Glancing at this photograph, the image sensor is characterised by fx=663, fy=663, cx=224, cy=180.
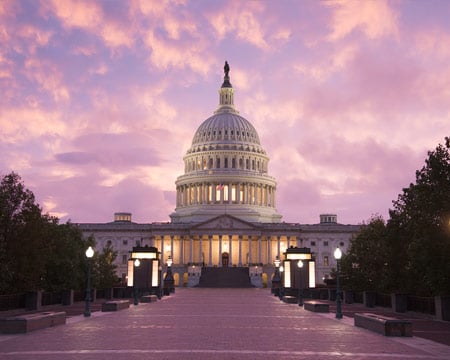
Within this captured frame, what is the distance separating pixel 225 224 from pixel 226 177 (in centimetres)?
2214

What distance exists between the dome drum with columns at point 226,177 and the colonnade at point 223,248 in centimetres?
930

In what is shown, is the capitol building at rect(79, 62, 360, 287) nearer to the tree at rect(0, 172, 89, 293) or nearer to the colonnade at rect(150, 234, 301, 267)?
the colonnade at rect(150, 234, 301, 267)

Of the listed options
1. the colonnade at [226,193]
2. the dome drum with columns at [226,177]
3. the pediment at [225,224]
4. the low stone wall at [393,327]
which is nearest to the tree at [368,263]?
the low stone wall at [393,327]

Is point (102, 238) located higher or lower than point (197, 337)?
higher

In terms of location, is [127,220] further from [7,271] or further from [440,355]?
[440,355]

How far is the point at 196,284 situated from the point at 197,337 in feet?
367

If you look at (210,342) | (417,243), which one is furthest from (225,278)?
(210,342)

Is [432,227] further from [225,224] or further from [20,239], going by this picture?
[225,224]

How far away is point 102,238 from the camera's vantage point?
168625 millimetres

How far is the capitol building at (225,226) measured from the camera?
533 ft

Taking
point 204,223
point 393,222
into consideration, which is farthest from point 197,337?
point 204,223

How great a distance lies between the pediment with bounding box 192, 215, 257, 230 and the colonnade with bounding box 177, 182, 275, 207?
56.3ft

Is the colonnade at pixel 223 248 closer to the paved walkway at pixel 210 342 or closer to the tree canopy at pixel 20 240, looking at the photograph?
the tree canopy at pixel 20 240

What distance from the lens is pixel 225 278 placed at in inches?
5236
